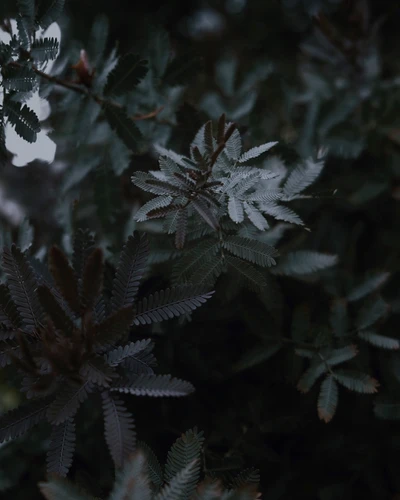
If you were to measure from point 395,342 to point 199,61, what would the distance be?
0.75 metres

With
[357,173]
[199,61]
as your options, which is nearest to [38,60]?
[199,61]

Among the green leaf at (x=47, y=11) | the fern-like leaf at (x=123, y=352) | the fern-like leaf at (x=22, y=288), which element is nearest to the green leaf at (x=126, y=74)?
the green leaf at (x=47, y=11)

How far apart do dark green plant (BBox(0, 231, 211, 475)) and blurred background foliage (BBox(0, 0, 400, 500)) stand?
19cm

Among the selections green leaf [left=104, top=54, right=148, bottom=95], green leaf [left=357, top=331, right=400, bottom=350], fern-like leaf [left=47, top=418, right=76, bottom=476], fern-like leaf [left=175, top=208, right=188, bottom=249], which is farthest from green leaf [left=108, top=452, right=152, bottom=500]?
green leaf [left=104, top=54, right=148, bottom=95]

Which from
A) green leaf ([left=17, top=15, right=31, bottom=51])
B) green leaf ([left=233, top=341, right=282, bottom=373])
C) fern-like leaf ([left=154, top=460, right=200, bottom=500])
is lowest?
fern-like leaf ([left=154, top=460, right=200, bottom=500])

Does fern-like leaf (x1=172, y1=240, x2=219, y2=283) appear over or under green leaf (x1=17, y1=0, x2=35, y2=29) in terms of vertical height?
under

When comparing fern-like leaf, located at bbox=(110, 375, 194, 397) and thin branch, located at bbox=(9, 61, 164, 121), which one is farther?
thin branch, located at bbox=(9, 61, 164, 121)

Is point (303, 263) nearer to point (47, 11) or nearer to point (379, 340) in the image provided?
point (379, 340)

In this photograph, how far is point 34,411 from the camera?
0.78 metres

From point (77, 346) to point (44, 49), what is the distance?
1.93 ft

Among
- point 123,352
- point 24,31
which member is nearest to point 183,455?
point 123,352

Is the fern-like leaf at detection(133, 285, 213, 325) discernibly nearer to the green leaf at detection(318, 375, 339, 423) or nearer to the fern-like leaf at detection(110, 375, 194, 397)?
the fern-like leaf at detection(110, 375, 194, 397)

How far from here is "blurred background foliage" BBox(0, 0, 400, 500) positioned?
3.47 ft

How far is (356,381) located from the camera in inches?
39.1
